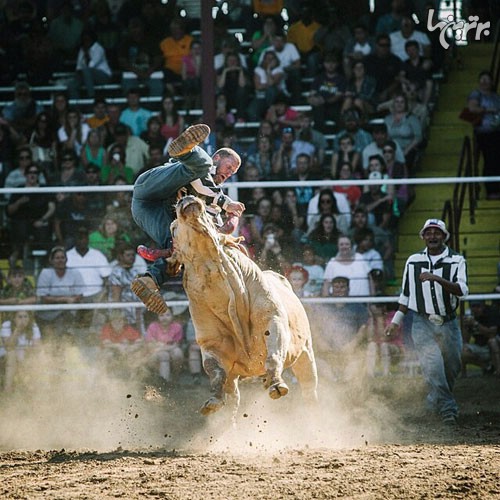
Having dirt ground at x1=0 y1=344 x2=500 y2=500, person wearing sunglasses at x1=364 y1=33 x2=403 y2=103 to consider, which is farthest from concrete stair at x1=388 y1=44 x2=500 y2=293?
dirt ground at x1=0 y1=344 x2=500 y2=500

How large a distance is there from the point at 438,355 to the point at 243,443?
247 centimetres

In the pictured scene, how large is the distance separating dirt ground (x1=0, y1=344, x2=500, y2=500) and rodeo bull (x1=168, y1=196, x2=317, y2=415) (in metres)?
0.56

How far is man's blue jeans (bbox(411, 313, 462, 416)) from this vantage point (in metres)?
10.5

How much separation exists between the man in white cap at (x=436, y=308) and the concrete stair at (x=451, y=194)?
Answer: 1.36 metres

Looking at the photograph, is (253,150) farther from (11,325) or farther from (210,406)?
(210,406)

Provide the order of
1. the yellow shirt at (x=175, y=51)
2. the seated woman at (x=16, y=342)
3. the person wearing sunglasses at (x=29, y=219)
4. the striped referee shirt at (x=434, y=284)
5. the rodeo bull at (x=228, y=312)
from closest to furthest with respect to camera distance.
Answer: the rodeo bull at (x=228, y=312) → the striped referee shirt at (x=434, y=284) → the seated woman at (x=16, y=342) → the person wearing sunglasses at (x=29, y=219) → the yellow shirt at (x=175, y=51)

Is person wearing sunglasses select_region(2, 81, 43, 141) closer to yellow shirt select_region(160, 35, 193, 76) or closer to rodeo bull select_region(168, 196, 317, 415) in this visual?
yellow shirt select_region(160, 35, 193, 76)

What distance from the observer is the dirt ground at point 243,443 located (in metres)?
6.84

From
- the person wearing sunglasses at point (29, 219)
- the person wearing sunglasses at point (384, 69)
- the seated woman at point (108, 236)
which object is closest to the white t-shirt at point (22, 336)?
the person wearing sunglasses at point (29, 219)

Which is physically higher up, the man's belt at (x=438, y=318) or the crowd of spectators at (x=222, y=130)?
the crowd of spectators at (x=222, y=130)

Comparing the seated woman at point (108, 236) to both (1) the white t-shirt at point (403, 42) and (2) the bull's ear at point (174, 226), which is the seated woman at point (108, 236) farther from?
(2) the bull's ear at point (174, 226)

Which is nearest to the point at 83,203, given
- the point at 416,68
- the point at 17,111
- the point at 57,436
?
the point at 17,111

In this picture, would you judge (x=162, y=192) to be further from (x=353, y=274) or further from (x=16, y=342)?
(x=16, y=342)

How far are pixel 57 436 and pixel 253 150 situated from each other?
480cm
